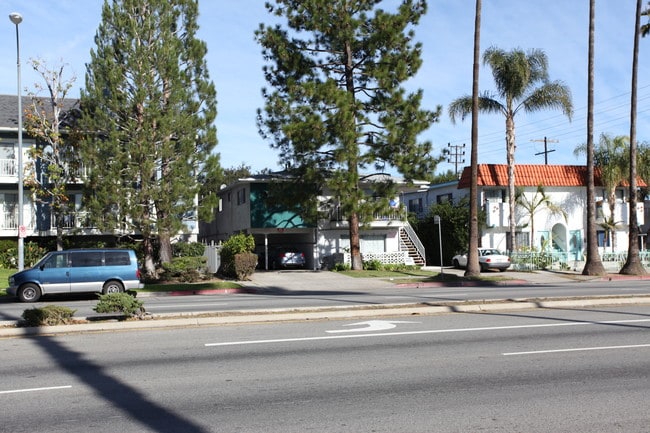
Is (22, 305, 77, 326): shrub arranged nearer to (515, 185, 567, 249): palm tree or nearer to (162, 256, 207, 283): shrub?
(162, 256, 207, 283): shrub

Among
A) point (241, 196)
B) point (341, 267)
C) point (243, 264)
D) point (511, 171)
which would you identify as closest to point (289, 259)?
point (341, 267)

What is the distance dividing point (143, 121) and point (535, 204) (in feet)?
89.1

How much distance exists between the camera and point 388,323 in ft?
44.5

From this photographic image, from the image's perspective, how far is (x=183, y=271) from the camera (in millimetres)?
31516

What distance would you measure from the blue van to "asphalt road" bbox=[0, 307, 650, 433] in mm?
10278

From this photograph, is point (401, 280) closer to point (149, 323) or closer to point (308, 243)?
point (308, 243)

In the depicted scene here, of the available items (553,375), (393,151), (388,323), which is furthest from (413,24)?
(553,375)

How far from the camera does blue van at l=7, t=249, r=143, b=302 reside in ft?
71.2

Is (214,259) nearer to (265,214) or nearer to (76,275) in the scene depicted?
(265,214)

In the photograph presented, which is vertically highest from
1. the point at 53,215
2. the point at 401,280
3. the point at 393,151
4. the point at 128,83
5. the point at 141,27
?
the point at 141,27

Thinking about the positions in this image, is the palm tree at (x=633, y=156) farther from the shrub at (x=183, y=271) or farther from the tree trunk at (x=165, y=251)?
the tree trunk at (x=165, y=251)

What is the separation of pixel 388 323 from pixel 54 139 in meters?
26.3

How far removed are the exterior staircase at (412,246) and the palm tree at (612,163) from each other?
1320 cm

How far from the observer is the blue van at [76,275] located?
21703mm
